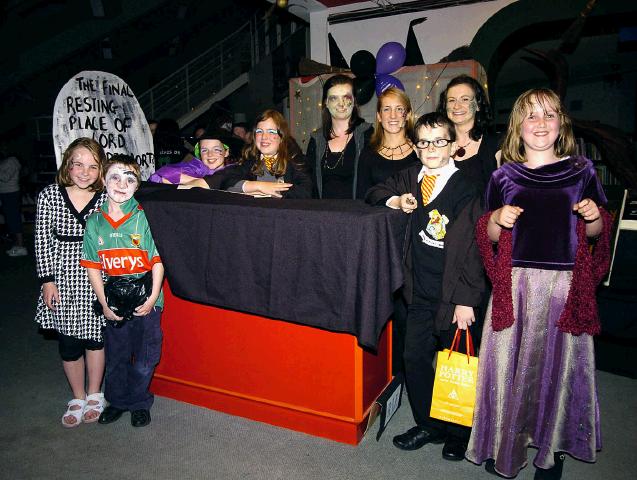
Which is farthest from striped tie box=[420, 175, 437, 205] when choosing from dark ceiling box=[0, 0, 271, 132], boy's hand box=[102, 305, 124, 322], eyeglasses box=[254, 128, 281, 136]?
dark ceiling box=[0, 0, 271, 132]

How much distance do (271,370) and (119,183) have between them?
4.24 feet

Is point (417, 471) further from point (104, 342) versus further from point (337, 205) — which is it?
point (104, 342)

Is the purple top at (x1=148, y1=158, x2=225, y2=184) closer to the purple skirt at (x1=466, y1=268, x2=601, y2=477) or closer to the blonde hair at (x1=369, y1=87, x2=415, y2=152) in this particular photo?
the blonde hair at (x1=369, y1=87, x2=415, y2=152)

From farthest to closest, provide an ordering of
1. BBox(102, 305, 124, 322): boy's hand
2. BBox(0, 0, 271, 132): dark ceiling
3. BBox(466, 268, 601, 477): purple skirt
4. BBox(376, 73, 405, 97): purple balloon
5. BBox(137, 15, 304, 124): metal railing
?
BBox(137, 15, 304, 124): metal railing → BBox(0, 0, 271, 132): dark ceiling → BBox(376, 73, 405, 97): purple balloon → BBox(102, 305, 124, 322): boy's hand → BBox(466, 268, 601, 477): purple skirt

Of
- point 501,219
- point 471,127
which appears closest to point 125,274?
point 501,219

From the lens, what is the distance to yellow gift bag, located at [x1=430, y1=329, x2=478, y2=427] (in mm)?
2127

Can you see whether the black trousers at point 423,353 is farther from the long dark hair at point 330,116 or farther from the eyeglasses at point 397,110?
the long dark hair at point 330,116

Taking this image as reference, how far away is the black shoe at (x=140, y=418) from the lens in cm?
269

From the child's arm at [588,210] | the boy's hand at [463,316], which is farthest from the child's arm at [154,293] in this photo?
the child's arm at [588,210]

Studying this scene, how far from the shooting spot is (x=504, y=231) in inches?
79.1

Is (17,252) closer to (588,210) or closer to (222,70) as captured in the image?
(222,70)

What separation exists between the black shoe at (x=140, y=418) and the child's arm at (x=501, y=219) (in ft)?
6.96

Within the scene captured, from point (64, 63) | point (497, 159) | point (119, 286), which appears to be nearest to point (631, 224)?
point (497, 159)

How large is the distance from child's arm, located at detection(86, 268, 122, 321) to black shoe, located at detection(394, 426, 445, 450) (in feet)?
5.39
